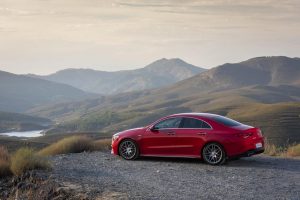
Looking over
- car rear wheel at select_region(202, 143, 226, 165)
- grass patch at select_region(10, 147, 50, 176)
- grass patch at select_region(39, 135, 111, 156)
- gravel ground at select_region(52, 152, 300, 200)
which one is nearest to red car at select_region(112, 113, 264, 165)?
car rear wheel at select_region(202, 143, 226, 165)

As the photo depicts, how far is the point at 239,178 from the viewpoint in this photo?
40.7 feet

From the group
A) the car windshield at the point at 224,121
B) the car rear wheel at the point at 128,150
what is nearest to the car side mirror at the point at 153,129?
the car rear wheel at the point at 128,150

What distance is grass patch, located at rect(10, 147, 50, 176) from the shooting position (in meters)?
14.1

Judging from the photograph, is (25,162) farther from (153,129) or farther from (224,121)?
(224,121)

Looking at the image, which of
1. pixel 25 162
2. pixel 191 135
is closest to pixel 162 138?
pixel 191 135

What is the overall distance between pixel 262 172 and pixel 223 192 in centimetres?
294

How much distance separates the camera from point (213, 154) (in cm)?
1425

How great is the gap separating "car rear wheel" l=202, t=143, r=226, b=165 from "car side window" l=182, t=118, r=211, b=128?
0.62m

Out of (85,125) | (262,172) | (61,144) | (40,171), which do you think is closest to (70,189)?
(40,171)

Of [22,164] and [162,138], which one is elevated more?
[162,138]

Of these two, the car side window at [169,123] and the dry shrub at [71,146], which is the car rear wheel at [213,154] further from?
the dry shrub at [71,146]

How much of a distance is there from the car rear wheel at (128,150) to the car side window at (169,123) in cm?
95

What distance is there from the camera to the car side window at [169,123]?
49.1 feet

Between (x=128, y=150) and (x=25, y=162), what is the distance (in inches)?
127
